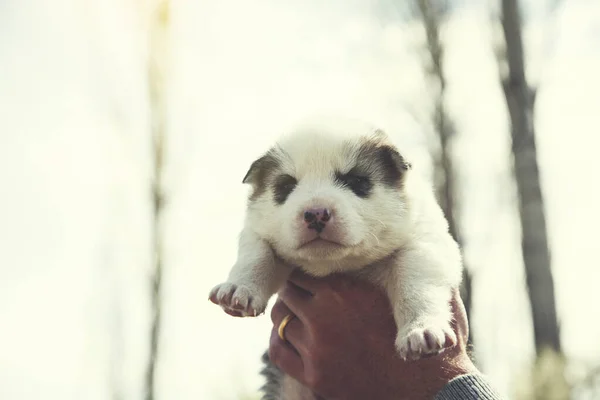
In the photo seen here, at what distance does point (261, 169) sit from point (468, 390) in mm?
1548

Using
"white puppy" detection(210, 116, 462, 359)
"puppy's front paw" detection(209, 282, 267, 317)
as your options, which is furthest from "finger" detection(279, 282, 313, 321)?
"puppy's front paw" detection(209, 282, 267, 317)

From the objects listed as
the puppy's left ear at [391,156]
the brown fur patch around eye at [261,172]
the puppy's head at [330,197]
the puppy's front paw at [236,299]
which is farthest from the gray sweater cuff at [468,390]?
the brown fur patch around eye at [261,172]

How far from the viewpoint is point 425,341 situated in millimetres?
2834

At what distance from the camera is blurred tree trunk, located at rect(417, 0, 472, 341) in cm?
809

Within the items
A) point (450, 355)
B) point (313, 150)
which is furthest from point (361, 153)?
point (450, 355)

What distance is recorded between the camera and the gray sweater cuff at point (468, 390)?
295cm

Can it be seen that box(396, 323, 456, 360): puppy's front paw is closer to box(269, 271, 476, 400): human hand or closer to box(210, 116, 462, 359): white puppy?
box(210, 116, 462, 359): white puppy

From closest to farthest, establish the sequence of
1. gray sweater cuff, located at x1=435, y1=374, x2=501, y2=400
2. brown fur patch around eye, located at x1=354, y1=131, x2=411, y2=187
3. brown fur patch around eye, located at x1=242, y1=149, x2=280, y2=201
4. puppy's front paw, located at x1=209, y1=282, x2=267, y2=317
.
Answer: gray sweater cuff, located at x1=435, y1=374, x2=501, y2=400
puppy's front paw, located at x1=209, y1=282, x2=267, y2=317
brown fur patch around eye, located at x1=354, y1=131, x2=411, y2=187
brown fur patch around eye, located at x1=242, y1=149, x2=280, y2=201

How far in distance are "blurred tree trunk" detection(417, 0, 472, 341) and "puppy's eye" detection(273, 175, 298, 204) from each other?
4.81 metres

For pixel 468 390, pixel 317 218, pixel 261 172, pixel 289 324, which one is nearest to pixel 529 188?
pixel 289 324

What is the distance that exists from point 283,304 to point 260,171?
0.83 metres

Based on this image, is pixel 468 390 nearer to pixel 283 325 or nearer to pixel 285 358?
pixel 285 358

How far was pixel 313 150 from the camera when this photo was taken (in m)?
3.40

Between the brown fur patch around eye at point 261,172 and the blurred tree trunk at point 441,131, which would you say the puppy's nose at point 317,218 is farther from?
the blurred tree trunk at point 441,131
